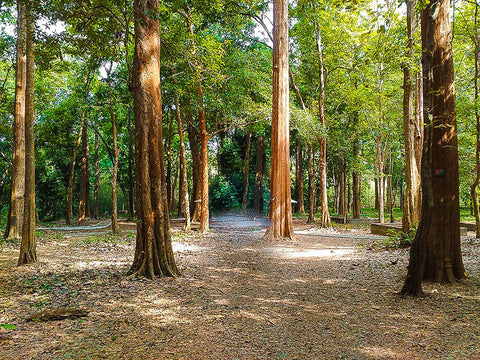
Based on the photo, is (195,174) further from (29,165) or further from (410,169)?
(29,165)

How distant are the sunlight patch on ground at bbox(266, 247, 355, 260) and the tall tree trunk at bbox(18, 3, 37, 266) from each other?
6.14 meters

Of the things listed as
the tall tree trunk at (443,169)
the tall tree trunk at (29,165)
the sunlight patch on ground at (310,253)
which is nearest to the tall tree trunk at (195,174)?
the sunlight patch on ground at (310,253)

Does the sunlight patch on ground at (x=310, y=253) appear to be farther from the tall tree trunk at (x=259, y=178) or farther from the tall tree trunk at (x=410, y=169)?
the tall tree trunk at (x=259, y=178)

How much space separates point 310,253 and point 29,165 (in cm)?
743

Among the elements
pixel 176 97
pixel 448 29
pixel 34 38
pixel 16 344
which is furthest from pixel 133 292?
pixel 176 97

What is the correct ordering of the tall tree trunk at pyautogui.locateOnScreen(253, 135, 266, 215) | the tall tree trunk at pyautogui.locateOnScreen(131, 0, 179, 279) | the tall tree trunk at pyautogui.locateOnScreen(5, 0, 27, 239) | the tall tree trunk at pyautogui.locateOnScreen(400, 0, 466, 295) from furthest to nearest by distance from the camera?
the tall tree trunk at pyautogui.locateOnScreen(253, 135, 266, 215), the tall tree trunk at pyautogui.locateOnScreen(5, 0, 27, 239), the tall tree trunk at pyautogui.locateOnScreen(131, 0, 179, 279), the tall tree trunk at pyautogui.locateOnScreen(400, 0, 466, 295)

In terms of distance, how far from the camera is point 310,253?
933 cm

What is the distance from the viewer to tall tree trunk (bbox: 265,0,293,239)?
11.9 m

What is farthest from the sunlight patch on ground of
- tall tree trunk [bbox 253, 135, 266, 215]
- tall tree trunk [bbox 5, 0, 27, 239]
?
tall tree trunk [bbox 253, 135, 266, 215]

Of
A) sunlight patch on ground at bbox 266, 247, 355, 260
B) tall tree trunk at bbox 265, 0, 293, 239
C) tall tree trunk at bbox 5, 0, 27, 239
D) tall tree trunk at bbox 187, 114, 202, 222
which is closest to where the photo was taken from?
sunlight patch on ground at bbox 266, 247, 355, 260

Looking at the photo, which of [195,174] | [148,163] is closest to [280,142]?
[148,163]

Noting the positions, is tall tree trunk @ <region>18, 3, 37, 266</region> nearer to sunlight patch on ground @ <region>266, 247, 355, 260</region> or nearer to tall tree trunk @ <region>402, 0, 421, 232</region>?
sunlight patch on ground @ <region>266, 247, 355, 260</region>

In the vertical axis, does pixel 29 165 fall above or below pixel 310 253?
above

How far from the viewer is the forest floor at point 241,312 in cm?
324
